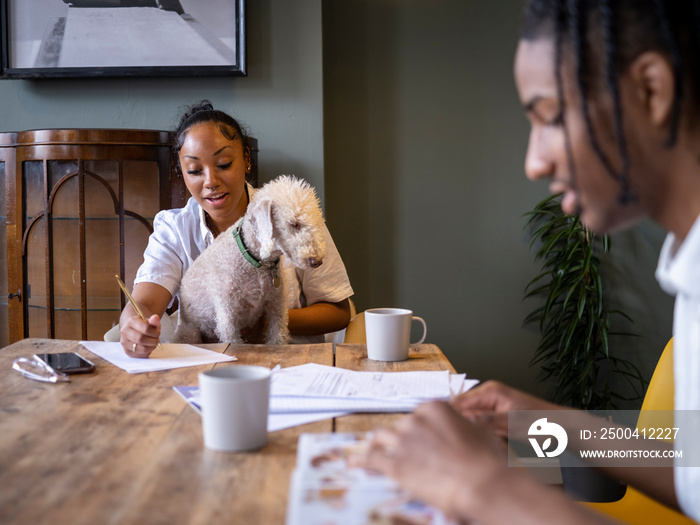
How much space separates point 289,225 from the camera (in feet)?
5.16

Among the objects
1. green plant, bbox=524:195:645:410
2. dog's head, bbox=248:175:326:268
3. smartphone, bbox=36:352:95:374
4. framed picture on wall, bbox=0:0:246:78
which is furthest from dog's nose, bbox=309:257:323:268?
green plant, bbox=524:195:645:410

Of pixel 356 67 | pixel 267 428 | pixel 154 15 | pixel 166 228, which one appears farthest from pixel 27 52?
pixel 267 428

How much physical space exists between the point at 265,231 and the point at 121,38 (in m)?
1.37

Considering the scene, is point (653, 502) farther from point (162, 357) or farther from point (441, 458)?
point (162, 357)

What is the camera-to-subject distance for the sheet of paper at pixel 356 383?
0.95 m

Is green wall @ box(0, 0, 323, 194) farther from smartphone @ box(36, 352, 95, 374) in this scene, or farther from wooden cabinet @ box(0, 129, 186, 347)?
smartphone @ box(36, 352, 95, 374)

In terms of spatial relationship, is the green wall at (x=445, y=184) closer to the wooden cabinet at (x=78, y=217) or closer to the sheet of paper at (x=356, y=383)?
the wooden cabinet at (x=78, y=217)

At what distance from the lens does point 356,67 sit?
274 cm

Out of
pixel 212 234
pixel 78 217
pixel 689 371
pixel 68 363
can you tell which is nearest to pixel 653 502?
pixel 689 371

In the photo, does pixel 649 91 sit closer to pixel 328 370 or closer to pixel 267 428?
pixel 267 428

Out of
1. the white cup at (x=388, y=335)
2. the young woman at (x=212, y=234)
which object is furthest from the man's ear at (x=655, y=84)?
the young woman at (x=212, y=234)

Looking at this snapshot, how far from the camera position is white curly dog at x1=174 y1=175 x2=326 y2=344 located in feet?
5.14

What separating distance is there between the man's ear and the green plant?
6.62 feet

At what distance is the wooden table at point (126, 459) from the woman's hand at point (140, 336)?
0.14 metres
